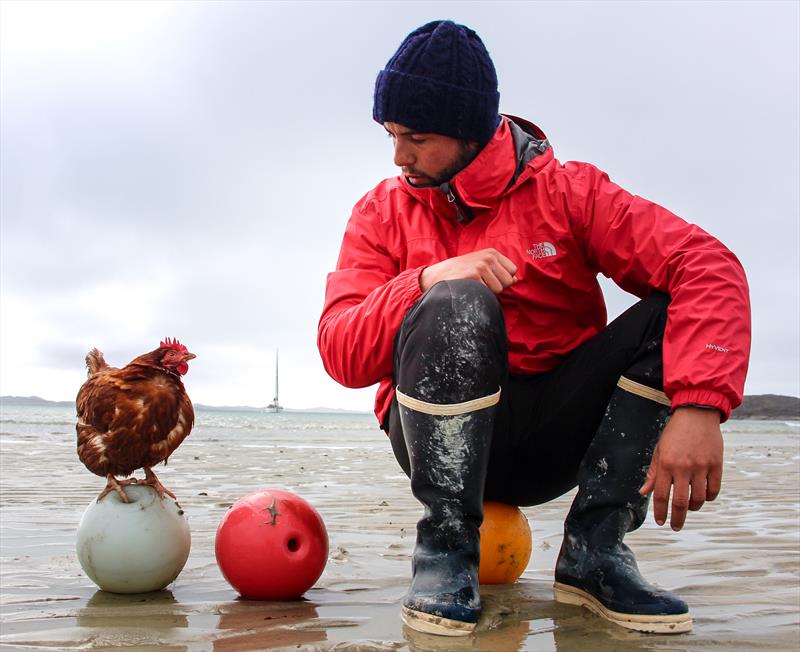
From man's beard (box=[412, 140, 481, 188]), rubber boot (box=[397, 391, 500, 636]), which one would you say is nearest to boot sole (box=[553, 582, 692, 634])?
rubber boot (box=[397, 391, 500, 636])

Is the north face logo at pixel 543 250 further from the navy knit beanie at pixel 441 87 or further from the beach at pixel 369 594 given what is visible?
the beach at pixel 369 594

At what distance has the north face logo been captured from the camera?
107 inches

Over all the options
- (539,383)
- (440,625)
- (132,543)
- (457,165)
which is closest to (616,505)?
(539,383)

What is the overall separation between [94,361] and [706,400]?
2919 millimetres

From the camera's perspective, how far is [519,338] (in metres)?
2.82

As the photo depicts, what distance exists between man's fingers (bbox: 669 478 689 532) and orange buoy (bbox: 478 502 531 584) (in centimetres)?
94

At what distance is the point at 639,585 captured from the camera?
7.95ft

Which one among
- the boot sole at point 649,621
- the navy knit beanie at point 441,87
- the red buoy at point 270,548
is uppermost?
the navy knit beanie at point 441,87

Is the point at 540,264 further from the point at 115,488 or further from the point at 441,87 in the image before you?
the point at 115,488

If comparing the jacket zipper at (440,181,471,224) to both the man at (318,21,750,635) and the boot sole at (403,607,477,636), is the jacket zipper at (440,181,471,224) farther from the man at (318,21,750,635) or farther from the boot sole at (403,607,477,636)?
the boot sole at (403,607,477,636)

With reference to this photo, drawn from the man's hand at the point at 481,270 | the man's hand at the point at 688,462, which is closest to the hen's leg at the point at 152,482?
the man's hand at the point at 481,270

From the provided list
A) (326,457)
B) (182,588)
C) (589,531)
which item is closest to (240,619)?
(182,588)

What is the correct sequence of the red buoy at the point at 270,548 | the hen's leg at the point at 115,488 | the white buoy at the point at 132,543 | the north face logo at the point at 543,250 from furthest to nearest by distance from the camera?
the hen's leg at the point at 115,488 → the white buoy at the point at 132,543 → the red buoy at the point at 270,548 → the north face logo at the point at 543,250

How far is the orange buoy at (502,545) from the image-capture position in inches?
118
